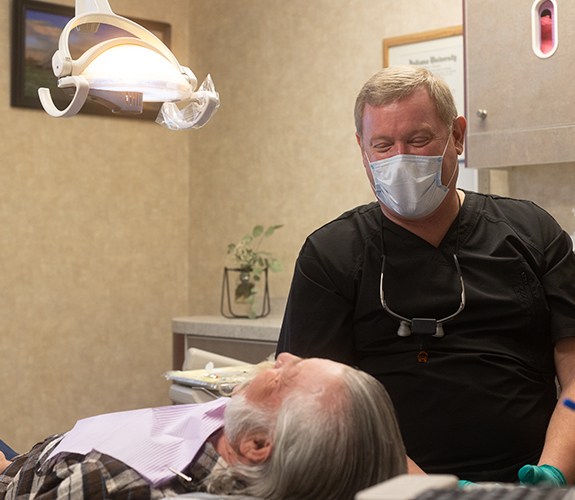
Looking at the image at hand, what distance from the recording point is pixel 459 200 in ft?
7.11

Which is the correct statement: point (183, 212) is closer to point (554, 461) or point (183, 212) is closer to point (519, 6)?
point (519, 6)

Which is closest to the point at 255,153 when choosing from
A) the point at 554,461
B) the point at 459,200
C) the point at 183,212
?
the point at 183,212

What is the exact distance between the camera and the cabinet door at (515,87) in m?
3.02

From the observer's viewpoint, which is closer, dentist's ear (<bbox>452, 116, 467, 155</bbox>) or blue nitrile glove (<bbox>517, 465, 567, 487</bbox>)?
blue nitrile glove (<bbox>517, 465, 567, 487</bbox>)

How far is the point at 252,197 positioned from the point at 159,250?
58 cm

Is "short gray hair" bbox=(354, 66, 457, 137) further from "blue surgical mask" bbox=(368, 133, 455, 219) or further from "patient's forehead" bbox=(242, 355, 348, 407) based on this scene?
"patient's forehead" bbox=(242, 355, 348, 407)

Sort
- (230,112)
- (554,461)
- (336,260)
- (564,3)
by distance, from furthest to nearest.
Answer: (230,112) → (564,3) → (336,260) → (554,461)

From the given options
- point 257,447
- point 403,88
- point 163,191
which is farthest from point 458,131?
point 163,191

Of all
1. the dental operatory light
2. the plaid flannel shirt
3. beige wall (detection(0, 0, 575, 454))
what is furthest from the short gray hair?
beige wall (detection(0, 0, 575, 454))

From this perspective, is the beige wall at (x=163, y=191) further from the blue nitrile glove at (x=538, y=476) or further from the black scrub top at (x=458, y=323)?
the blue nitrile glove at (x=538, y=476)

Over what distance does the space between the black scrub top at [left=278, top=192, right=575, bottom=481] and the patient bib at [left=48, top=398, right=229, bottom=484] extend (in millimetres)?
424

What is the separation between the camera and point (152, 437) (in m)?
1.62

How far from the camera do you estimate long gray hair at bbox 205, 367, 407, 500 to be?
1399 mm

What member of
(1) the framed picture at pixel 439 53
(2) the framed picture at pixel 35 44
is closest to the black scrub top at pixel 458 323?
(1) the framed picture at pixel 439 53
